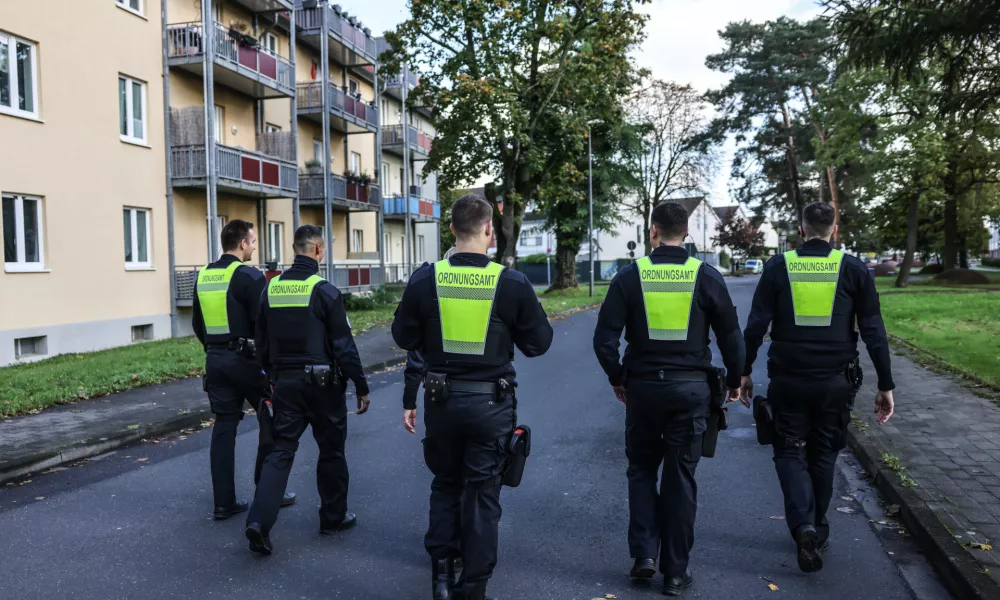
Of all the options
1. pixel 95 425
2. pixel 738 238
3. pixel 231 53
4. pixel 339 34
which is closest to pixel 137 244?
pixel 231 53

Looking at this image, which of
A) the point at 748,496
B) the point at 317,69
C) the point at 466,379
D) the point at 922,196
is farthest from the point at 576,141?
the point at 466,379

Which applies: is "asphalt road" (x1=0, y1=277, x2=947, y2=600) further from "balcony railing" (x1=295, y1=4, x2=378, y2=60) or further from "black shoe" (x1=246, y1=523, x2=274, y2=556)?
"balcony railing" (x1=295, y1=4, x2=378, y2=60)

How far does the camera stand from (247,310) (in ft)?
17.3

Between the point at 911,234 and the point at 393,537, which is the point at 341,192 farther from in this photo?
the point at 911,234

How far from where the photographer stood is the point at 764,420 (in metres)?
4.44

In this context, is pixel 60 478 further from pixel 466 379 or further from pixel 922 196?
pixel 922 196

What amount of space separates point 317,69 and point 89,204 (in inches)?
571

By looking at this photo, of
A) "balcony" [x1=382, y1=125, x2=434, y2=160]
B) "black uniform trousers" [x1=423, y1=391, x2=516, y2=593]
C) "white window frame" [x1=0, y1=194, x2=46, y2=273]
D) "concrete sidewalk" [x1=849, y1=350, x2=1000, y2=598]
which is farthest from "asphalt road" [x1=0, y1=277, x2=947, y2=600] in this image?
"balcony" [x1=382, y1=125, x2=434, y2=160]

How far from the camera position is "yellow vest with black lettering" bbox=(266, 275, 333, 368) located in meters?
4.66

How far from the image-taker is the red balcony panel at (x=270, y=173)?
21.8m

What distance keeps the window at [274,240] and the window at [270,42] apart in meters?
5.36

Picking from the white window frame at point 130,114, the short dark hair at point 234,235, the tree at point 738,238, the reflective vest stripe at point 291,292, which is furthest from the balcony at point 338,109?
the tree at point 738,238

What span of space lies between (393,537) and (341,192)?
79.5ft

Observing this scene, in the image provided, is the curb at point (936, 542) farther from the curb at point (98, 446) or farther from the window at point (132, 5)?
the window at point (132, 5)
